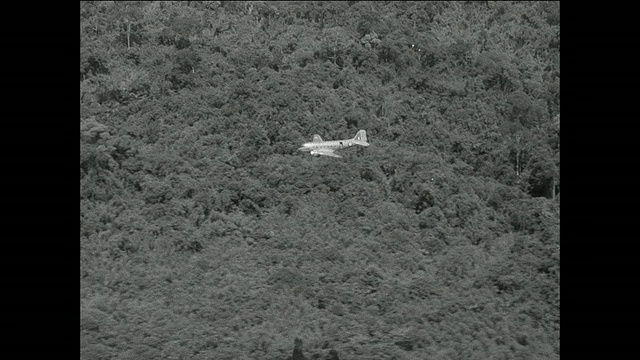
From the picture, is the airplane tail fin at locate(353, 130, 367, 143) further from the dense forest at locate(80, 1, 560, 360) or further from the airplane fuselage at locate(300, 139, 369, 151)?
the dense forest at locate(80, 1, 560, 360)

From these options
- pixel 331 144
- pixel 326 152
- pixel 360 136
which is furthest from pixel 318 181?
pixel 360 136

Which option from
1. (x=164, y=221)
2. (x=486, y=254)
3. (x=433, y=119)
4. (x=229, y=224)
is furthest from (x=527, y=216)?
(x=164, y=221)

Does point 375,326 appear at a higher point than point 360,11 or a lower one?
lower

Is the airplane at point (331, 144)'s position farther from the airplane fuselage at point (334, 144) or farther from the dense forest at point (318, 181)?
the dense forest at point (318, 181)

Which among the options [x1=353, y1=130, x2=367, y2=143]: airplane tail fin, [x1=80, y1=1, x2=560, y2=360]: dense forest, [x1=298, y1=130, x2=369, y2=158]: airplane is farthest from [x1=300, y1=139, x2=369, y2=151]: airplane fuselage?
[x1=80, y1=1, x2=560, y2=360]: dense forest

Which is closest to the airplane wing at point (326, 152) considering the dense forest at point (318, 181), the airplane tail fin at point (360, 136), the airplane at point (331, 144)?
the airplane at point (331, 144)

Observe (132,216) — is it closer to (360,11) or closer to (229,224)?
(229,224)
